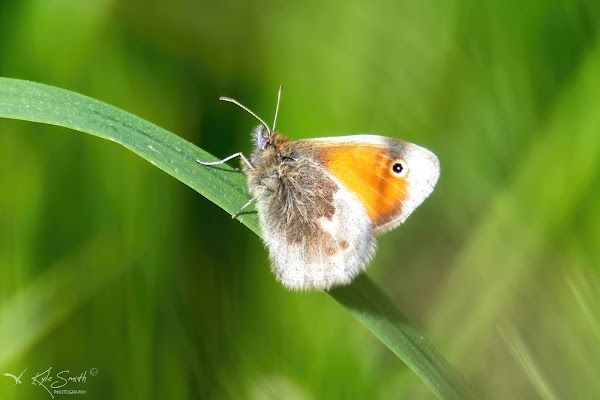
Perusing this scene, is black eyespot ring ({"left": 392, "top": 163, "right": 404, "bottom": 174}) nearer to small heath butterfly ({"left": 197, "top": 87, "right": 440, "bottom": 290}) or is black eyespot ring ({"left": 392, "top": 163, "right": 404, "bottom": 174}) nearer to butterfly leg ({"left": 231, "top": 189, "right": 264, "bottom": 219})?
small heath butterfly ({"left": 197, "top": 87, "right": 440, "bottom": 290})

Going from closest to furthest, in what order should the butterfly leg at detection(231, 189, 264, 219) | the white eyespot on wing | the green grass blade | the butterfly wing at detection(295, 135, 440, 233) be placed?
the green grass blade < the white eyespot on wing < the butterfly leg at detection(231, 189, 264, 219) < the butterfly wing at detection(295, 135, 440, 233)

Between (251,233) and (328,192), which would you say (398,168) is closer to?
(328,192)

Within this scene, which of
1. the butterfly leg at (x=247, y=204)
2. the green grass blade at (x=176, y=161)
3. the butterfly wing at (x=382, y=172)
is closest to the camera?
the green grass blade at (x=176, y=161)

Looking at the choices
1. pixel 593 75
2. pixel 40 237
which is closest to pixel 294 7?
pixel 593 75

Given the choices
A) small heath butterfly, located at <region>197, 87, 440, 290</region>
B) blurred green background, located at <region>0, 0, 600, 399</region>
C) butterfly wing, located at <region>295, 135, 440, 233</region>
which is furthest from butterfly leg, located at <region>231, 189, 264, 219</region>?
blurred green background, located at <region>0, 0, 600, 399</region>

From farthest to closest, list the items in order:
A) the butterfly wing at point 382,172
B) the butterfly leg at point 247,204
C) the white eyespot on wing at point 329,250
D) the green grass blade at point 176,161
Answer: the butterfly wing at point 382,172 → the butterfly leg at point 247,204 → the white eyespot on wing at point 329,250 → the green grass blade at point 176,161

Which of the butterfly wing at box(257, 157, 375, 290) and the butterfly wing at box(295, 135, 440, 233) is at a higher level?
the butterfly wing at box(295, 135, 440, 233)

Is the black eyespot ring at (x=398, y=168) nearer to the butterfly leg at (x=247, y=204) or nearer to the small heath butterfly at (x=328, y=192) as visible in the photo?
the small heath butterfly at (x=328, y=192)

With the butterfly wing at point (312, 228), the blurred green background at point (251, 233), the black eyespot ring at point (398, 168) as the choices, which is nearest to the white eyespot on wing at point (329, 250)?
the butterfly wing at point (312, 228)
